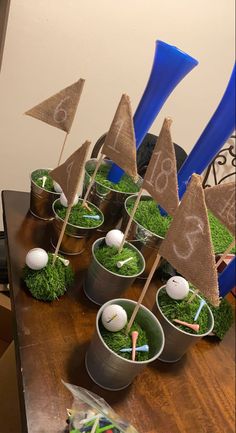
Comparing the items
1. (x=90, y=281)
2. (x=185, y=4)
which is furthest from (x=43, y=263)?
(x=185, y=4)

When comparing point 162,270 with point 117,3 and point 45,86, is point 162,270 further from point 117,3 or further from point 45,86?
point 117,3

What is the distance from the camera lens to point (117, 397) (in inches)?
24.3

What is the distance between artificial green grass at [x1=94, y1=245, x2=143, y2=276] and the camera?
733 mm

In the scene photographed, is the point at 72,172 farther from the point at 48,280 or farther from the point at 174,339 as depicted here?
the point at 174,339

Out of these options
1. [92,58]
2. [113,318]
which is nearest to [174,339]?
[113,318]

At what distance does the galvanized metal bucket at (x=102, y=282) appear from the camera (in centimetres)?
72

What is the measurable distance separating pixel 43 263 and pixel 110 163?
0.42m

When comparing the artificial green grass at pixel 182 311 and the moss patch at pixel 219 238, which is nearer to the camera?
the artificial green grass at pixel 182 311

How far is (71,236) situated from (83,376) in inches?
12.4

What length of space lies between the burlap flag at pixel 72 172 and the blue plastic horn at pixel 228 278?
43cm

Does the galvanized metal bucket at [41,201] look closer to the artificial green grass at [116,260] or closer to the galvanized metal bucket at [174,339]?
the artificial green grass at [116,260]

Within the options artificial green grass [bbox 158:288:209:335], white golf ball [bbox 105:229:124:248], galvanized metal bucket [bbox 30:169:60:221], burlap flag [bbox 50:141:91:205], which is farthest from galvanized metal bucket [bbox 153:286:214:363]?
galvanized metal bucket [bbox 30:169:60:221]

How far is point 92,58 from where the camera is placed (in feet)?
5.18

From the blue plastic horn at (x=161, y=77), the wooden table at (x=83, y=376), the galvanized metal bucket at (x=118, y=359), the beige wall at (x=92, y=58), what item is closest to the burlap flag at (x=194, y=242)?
the galvanized metal bucket at (x=118, y=359)
